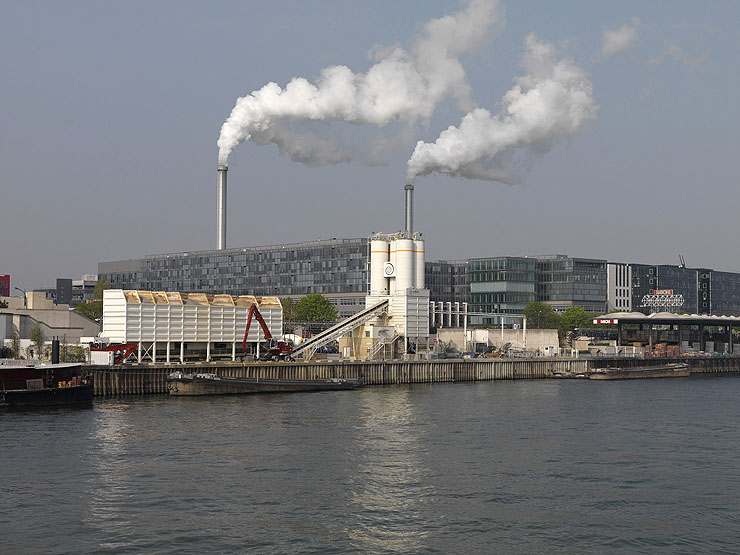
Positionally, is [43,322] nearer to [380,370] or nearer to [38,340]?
[38,340]

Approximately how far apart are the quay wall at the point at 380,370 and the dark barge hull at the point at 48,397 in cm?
974

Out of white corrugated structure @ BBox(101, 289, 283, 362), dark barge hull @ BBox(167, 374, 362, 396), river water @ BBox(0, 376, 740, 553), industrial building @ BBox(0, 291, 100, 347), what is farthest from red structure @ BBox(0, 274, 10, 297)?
river water @ BBox(0, 376, 740, 553)

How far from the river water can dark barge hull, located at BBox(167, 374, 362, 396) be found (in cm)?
1277

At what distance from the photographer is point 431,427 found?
7694cm

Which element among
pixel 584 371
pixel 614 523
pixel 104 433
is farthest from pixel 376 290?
pixel 614 523

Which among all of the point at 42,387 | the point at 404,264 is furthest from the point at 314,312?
the point at 42,387

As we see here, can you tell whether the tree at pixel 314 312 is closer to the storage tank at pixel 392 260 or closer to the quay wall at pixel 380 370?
the storage tank at pixel 392 260

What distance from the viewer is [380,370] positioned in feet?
424

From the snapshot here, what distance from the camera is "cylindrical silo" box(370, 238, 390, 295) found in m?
143

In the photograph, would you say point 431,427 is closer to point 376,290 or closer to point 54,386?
point 54,386

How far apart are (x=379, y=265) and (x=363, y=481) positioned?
9106cm

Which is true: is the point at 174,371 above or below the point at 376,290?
below

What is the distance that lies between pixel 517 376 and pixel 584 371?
1713 cm

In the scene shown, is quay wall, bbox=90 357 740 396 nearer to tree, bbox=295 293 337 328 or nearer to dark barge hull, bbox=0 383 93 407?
dark barge hull, bbox=0 383 93 407
